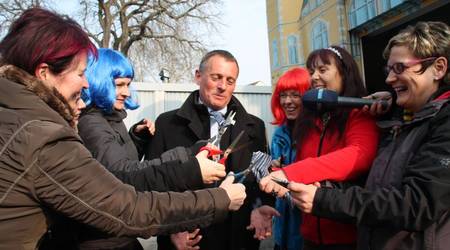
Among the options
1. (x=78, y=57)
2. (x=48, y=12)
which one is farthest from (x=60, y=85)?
(x=48, y=12)

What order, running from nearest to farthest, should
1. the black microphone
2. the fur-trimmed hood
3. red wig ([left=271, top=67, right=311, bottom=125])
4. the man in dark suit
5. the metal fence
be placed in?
1. the fur-trimmed hood
2. the black microphone
3. the man in dark suit
4. red wig ([left=271, top=67, right=311, bottom=125])
5. the metal fence

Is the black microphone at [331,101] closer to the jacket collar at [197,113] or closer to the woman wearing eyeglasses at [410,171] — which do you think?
the woman wearing eyeglasses at [410,171]

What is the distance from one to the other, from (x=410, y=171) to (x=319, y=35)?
295 inches

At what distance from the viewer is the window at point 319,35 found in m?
8.27

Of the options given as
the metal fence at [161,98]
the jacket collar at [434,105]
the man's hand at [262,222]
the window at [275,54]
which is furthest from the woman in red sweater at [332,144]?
the window at [275,54]

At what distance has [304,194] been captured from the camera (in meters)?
1.80

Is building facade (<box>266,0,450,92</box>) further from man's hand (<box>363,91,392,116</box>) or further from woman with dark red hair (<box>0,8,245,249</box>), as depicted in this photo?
woman with dark red hair (<box>0,8,245,249</box>)

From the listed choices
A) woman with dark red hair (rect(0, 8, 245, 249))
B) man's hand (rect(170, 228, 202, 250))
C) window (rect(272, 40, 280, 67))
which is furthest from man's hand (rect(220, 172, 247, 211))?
window (rect(272, 40, 280, 67))

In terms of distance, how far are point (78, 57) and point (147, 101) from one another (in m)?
4.88

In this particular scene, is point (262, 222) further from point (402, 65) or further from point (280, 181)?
point (402, 65)

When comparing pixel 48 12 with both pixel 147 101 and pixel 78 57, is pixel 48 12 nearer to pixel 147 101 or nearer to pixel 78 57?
pixel 78 57

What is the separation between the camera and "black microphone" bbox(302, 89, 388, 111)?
80.3 inches

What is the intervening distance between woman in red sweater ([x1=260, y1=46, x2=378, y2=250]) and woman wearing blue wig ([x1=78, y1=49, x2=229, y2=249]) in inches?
16.5

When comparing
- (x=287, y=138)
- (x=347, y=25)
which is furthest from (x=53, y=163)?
(x=347, y=25)
